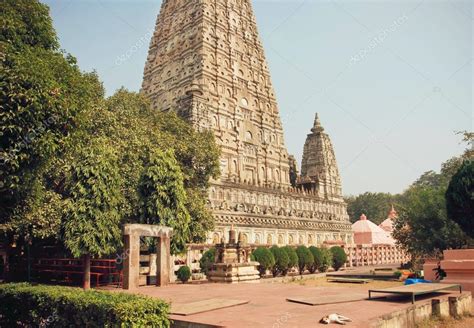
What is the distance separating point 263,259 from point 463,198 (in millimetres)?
13656

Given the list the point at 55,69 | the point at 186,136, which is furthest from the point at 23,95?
the point at 186,136

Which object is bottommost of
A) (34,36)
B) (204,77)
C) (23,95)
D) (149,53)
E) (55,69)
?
(23,95)

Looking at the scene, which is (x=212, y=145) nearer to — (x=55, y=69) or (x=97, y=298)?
(x=55, y=69)

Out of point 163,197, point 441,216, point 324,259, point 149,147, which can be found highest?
point 149,147

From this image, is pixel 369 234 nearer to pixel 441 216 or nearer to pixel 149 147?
pixel 441 216

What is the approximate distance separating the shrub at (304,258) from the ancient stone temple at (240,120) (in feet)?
39.4

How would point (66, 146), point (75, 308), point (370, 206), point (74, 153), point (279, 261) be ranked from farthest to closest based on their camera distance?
1. point (370, 206)
2. point (279, 261)
3. point (74, 153)
4. point (66, 146)
5. point (75, 308)

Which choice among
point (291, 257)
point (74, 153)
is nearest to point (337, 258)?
point (291, 257)

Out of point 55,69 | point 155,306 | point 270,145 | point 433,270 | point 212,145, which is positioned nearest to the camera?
point 155,306

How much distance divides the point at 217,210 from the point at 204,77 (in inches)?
647

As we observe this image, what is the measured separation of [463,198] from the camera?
705 inches

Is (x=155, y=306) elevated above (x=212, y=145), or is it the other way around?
(x=212, y=145)

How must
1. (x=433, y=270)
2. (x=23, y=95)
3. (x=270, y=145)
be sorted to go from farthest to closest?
(x=270, y=145) < (x=433, y=270) < (x=23, y=95)

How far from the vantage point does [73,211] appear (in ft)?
60.0
